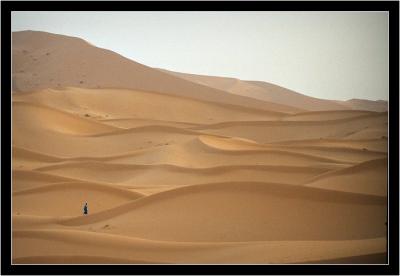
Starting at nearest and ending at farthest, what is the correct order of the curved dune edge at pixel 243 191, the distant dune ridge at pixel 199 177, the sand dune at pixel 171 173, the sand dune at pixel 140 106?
the distant dune ridge at pixel 199 177 < the curved dune edge at pixel 243 191 < the sand dune at pixel 171 173 < the sand dune at pixel 140 106

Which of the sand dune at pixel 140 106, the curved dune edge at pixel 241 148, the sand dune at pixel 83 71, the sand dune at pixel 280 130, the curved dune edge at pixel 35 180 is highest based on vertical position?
the sand dune at pixel 83 71

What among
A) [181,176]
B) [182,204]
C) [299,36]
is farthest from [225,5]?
[181,176]

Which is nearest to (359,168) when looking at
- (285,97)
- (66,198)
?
(285,97)

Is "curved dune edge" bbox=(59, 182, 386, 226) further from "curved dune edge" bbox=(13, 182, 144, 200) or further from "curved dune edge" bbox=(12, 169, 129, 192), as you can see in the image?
"curved dune edge" bbox=(12, 169, 129, 192)

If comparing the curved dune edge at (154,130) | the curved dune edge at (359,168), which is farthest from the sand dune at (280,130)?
the curved dune edge at (359,168)

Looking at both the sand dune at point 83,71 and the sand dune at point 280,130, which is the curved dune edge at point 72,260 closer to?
the sand dune at point 83,71
